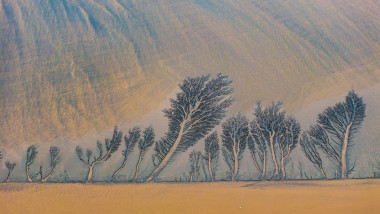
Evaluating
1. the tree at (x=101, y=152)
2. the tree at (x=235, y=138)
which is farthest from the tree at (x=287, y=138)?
the tree at (x=101, y=152)

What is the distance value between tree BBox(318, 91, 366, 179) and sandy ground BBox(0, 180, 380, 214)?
21cm

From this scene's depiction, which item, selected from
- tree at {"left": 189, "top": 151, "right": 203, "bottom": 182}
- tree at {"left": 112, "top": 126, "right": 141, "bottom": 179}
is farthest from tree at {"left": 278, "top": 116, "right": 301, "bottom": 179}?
tree at {"left": 112, "top": 126, "right": 141, "bottom": 179}

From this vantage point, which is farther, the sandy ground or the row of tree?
the row of tree

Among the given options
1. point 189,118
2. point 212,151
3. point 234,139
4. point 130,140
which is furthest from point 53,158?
point 234,139

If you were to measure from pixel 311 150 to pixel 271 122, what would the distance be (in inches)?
14.0

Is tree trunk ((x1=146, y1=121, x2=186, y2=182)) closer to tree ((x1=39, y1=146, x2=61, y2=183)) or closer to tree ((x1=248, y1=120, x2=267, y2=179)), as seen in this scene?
tree ((x1=248, y1=120, x2=267, y2=179))

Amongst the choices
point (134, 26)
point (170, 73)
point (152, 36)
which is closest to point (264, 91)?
point (170, 73)

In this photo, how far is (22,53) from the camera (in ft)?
9.67

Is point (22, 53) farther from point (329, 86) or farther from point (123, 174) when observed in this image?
point (329, 86)

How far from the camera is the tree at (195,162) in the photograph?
2625 millimetres

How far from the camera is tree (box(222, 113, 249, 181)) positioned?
2639mm

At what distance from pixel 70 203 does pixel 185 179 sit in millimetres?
818

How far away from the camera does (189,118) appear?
2.69 m

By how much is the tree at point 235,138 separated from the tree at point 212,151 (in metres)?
0.06
